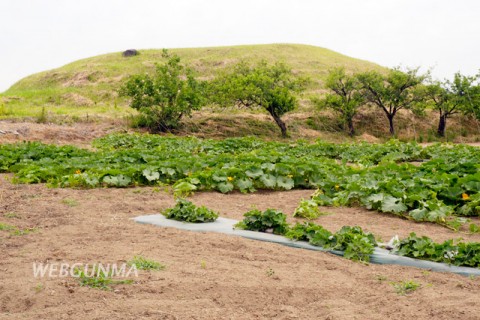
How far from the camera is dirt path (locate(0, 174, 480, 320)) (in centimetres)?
343

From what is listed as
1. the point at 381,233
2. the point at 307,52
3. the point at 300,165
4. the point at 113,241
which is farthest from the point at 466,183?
the point at 307,52

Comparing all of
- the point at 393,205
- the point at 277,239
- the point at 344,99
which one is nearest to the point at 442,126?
the point at 344,99

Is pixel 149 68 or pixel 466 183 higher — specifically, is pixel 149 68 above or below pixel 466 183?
above

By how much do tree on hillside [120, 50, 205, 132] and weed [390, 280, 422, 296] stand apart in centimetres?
2111

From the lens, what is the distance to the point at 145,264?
4273 mm

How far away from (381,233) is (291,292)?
2.39 meters

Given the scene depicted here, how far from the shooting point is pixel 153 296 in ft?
11.9

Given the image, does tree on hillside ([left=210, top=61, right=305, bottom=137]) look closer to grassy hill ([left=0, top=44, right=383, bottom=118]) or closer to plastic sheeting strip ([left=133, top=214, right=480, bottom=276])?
grassy hill ([left=0, top=44, right=383, bottom=118])

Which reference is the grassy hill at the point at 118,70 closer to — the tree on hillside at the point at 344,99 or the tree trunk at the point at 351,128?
the tree on hillside at the point at 344,99

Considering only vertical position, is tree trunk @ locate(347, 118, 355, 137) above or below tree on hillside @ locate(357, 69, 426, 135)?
below

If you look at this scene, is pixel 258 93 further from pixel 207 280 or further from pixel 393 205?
pixel 207 280

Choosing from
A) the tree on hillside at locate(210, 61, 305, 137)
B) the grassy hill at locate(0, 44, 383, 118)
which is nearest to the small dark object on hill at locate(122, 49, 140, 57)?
the grassy hill at locate(0, 44, 383, 118)

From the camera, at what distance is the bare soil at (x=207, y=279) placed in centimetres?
343

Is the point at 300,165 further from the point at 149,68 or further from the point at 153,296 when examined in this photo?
the point at 149,68
